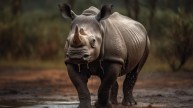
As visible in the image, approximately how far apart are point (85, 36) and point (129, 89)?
99.2 inches

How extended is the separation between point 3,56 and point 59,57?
5.81ft

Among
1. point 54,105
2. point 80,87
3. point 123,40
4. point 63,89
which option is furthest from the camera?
point 63,89

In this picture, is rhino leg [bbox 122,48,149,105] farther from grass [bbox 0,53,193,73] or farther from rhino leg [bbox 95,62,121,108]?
→ grass [bbox 0,53,193,73]

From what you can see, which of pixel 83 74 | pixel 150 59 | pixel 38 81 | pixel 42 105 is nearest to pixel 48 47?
pixel 150 59

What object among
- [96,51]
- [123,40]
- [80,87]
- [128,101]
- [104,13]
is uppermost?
[104,13]

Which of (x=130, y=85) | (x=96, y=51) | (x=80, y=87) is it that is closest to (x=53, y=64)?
(x=130, y=85)

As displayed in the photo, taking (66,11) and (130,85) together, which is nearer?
(66,11)

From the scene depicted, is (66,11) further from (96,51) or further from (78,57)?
(78,57)

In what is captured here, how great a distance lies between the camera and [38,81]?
15859mm

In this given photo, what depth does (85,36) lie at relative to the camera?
28.2ft

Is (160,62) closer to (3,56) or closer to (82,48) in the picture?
(3,56)

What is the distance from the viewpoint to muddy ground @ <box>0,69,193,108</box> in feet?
36.0

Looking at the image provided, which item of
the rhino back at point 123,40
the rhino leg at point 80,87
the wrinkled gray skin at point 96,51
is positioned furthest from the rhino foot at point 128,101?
the rhino leg at point 80,87

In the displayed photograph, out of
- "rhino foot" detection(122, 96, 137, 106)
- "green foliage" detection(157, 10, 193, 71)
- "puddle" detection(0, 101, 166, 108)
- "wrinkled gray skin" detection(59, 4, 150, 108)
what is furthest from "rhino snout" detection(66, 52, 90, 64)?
"green foliage" detection(157, 10, 193, 71)
